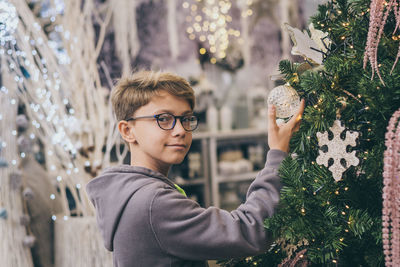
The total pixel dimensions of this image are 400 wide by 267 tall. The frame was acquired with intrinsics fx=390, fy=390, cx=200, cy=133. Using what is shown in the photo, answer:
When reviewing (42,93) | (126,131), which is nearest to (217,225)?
(126,131)

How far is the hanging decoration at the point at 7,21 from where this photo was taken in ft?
5.04

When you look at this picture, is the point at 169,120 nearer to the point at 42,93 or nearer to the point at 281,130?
the point at 281,130

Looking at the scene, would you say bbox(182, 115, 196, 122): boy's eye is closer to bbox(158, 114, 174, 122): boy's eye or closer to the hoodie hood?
bbox(158, 114, 174, 122): boy's eye

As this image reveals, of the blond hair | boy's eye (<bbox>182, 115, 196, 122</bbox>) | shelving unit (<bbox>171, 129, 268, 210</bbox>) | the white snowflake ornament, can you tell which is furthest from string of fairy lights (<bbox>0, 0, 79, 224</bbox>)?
shelving unit (<bbox>171, 129, 268, 210</bbox>)

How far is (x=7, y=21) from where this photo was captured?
1.58 metres

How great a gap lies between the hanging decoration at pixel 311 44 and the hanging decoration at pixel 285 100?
0.26 feet

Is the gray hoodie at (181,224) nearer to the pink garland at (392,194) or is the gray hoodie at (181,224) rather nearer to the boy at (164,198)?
the boy at (164,198)

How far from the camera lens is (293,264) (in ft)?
2.77

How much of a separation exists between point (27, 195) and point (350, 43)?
158 cm

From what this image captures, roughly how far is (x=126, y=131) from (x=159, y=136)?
121 millimetres

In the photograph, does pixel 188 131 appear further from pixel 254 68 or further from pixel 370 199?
pixel 254 68

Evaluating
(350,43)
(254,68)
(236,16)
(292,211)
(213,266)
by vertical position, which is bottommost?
(213,266)

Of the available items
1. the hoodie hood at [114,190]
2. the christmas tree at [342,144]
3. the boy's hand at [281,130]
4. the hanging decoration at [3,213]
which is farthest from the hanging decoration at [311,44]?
the hanging decoration at [3,213]

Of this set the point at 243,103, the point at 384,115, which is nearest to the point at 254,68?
the point at 243,103
